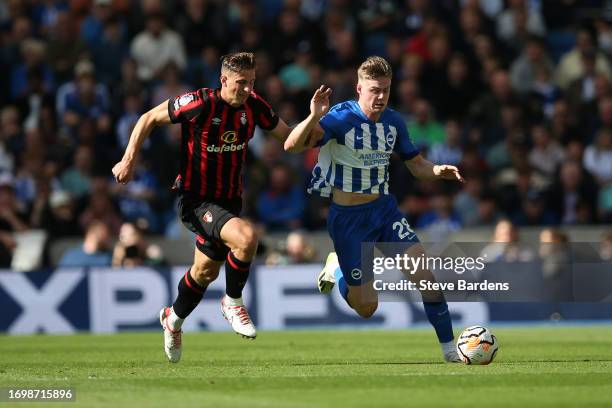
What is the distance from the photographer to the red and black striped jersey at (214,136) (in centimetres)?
1074

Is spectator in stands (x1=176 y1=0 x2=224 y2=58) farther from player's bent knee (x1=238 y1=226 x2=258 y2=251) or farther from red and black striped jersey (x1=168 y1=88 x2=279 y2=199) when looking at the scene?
player's bent knee (x1=238 y1=226 x2=258 y2=251)

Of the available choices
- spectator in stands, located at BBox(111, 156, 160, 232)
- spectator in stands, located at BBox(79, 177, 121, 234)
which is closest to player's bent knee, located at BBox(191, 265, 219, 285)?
spectator in stands, located at BBox(79, 177, 121, 234)

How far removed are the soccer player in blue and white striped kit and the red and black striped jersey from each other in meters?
0.65

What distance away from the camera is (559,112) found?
20516 millimetres

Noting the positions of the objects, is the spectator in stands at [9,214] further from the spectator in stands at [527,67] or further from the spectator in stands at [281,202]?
the spectator in stands at [527,67]

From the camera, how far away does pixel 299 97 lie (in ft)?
65.7

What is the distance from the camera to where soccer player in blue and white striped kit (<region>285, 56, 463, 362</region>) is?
10.5 meters

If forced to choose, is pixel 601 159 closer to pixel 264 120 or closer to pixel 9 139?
pixel 9 139

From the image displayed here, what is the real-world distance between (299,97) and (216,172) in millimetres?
9204

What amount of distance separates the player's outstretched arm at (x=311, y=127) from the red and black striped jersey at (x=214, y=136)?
2.12ft

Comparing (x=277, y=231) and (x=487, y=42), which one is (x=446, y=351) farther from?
(x=487, y=42)

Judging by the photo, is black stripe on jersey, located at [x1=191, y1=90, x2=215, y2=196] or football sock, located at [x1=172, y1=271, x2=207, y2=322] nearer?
black stripe on jersey, located at [x1=191, y1=90, x2=215, y2=196]

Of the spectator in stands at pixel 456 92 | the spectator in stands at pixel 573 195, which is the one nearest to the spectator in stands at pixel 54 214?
the spectator in stands at pixel 456 92

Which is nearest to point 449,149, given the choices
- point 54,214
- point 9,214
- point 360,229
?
point 54,214
